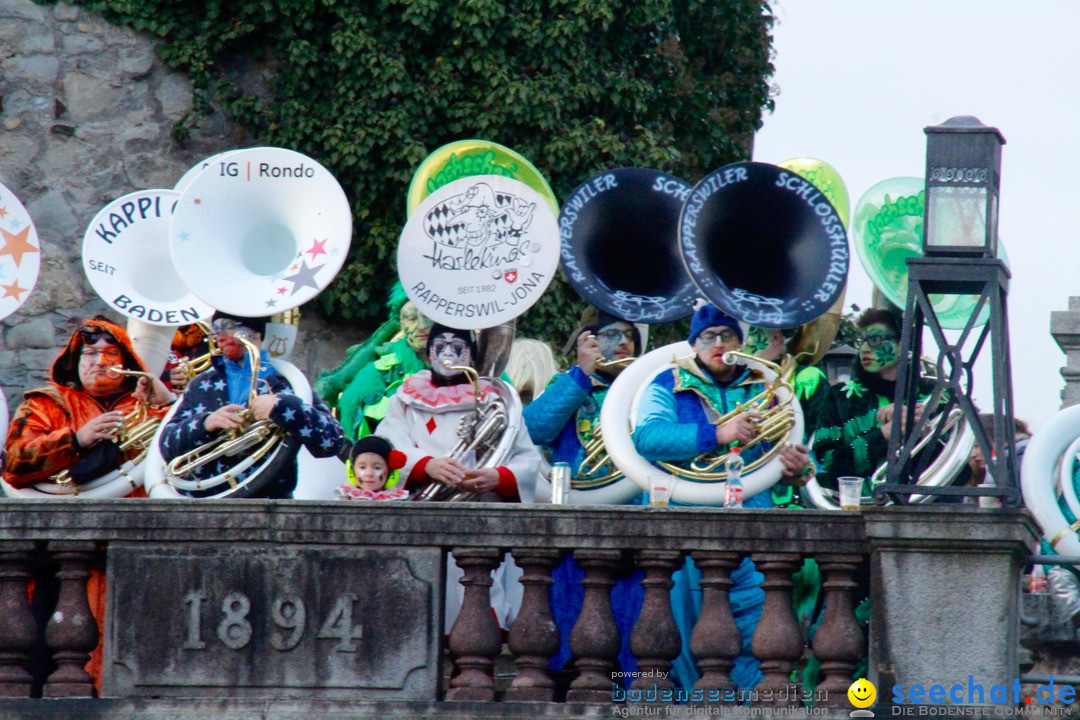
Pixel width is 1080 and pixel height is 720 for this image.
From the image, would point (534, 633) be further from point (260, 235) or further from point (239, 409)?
point (260, 235)

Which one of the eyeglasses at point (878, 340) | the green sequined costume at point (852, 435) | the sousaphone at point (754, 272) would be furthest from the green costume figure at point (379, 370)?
→ the eyeglasses at point (878, 340)

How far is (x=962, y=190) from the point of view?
276 inches

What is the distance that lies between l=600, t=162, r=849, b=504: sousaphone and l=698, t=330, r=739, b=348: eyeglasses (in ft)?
0.29

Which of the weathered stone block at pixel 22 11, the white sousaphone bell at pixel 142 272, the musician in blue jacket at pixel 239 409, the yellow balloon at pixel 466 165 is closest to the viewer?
the musician in blue jacket at pixel 239 409

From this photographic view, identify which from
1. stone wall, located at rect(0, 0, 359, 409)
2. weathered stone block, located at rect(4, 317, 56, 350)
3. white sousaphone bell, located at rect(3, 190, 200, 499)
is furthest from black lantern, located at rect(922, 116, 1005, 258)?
weathered stone block, located at rect(4, 317, 56, 350)

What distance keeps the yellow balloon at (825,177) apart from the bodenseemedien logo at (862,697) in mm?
3571

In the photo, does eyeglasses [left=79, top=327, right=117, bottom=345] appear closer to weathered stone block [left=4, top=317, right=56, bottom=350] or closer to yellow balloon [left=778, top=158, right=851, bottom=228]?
yellow balloon [left=778, top=158, right=851, bottom=228]

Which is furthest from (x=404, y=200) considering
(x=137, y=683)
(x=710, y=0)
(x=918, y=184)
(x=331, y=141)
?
(x=137, y=683)

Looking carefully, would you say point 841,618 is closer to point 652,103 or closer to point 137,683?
point 137,683

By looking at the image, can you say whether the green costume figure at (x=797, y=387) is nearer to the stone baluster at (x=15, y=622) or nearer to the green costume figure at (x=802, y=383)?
the green costume figure at (x=802, y=383)

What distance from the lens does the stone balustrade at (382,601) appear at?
7008mm

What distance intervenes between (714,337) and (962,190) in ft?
4.59

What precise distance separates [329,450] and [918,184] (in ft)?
11.5

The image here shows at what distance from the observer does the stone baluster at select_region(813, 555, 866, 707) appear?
22.7 feet
